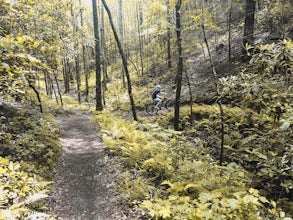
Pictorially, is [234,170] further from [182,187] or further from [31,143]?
[31,143]

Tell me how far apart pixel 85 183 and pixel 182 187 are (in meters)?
2.82

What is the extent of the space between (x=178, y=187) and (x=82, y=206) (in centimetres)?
224

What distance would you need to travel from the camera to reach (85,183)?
6.44 m

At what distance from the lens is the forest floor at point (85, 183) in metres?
5.13

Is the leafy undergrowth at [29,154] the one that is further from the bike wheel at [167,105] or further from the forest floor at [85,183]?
the bike wheel at [167,105]

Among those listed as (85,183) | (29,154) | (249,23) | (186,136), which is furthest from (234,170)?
(249,23)

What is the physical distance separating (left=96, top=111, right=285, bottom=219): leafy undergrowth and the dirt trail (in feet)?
A: 1.57

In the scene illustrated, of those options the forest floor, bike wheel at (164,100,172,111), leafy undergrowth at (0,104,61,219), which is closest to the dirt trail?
the forest floor

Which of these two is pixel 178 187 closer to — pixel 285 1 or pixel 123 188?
pixel 123 188

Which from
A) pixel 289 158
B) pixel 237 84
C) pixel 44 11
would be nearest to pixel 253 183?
pixel 289 158

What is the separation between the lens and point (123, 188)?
5719 mm

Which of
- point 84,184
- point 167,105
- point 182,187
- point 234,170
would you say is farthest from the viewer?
point 167,105

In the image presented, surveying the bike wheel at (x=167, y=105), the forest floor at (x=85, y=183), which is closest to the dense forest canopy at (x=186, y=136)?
the forest floor at (x=85, y=183)

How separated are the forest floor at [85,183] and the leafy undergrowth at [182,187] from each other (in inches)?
16.2
